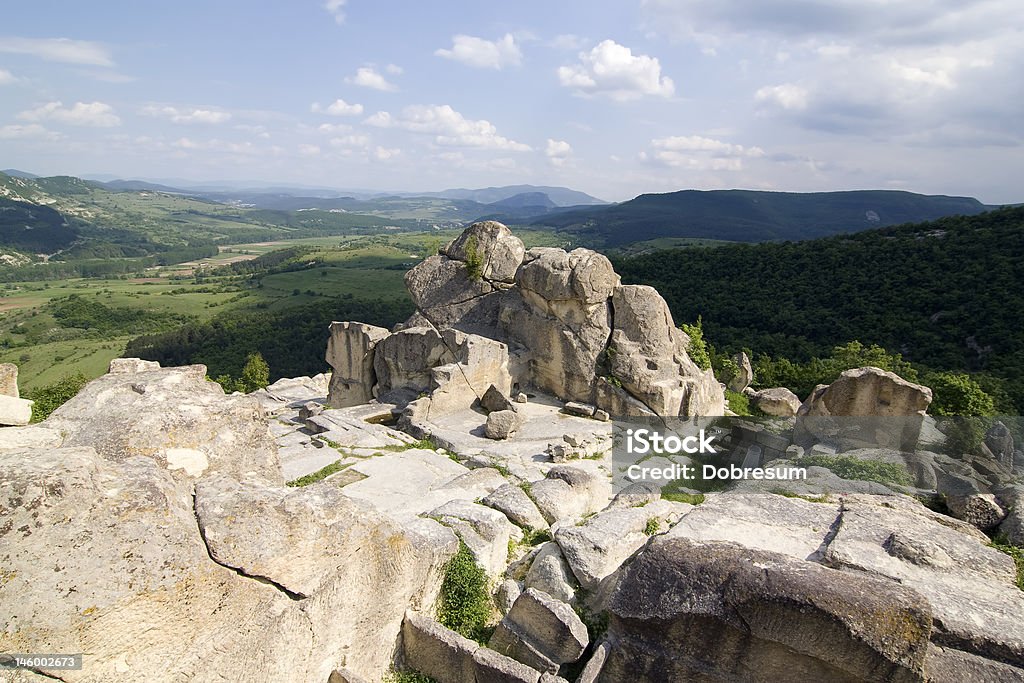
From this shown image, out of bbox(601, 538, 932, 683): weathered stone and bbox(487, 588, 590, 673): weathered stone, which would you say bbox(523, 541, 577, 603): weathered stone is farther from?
bbox(601, 538, 932, 683): weathered stone

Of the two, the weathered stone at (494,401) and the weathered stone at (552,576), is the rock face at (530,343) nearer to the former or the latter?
the weathered stone at (494,401)

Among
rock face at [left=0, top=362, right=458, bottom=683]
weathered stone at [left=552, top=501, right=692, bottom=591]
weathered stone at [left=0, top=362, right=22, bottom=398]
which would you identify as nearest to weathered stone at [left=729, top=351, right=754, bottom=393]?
weathered stone at [left=552, top=501, right=692, bottom=591]

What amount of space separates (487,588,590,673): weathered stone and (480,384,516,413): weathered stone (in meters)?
9.86

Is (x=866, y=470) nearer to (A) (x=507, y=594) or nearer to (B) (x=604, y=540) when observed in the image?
(B) (x=604, y=540)

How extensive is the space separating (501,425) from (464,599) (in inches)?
308

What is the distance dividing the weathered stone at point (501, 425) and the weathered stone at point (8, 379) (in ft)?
30.9

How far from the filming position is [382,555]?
5.96m

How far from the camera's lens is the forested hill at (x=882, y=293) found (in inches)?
1200

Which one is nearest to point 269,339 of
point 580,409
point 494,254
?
point 494,254

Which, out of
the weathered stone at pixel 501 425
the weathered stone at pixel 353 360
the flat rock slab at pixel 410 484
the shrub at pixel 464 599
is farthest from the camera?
the weathered stone at pixel 353 360

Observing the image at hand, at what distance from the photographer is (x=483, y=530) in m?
7.59

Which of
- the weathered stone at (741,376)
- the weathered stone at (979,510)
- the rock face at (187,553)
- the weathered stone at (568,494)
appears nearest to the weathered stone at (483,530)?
the rock face at (187,553)

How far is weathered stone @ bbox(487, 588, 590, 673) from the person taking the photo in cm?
596

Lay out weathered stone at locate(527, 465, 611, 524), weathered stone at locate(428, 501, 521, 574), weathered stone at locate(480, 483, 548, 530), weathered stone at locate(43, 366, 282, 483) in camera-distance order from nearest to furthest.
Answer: weathered stone at locate(43, 366, 282, 483)
weathered stone at locate(428, 501, 521, 574)
weathered stone at locate(480, 483, 548, 530)
weathered stone at locate(527, 465, 611, 524)
